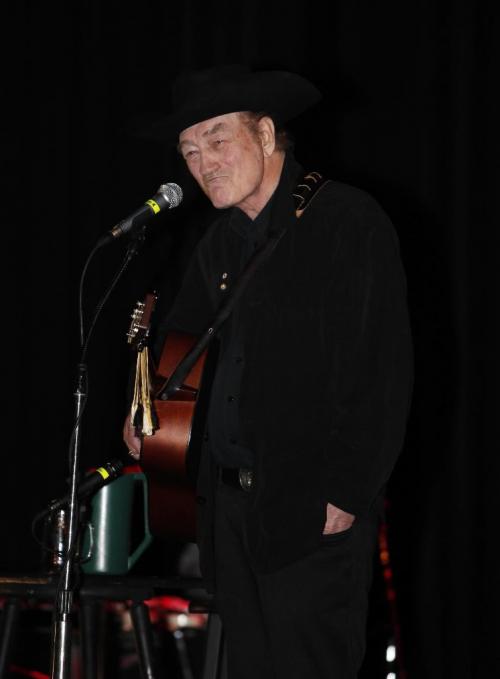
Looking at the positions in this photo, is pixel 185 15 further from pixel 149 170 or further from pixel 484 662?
pixel 484 662

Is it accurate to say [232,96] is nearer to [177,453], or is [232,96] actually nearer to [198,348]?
[198,348]

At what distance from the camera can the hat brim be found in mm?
2066

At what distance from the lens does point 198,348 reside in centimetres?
222

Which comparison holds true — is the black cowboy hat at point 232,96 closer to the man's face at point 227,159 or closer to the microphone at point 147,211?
the man's face at point 227,159

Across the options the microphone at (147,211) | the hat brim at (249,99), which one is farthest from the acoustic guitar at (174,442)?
the hat brim at (249,99)

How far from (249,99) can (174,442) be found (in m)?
0.74

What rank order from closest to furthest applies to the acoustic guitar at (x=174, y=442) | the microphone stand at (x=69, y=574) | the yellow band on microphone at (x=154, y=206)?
the microphone stand at (x=69, y=574), the yellow band on microphone at (x=154, y=206), the acoustic guitar at (x=174, y=442)

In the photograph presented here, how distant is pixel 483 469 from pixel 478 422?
0.16 metres

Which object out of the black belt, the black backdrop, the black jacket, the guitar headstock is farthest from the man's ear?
the black backdrop

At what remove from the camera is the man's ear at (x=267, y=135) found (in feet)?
6.99

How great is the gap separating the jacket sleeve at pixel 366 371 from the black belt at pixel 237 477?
178mm

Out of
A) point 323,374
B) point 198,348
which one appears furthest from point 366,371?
point 198,348

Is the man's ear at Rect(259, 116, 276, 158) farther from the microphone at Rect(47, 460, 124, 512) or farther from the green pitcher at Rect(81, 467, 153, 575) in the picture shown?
the green pitcher at Rect(81, 467, 153, 575)

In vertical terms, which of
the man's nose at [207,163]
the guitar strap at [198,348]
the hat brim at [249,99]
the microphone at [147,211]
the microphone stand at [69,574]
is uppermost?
the hat brim at [249,99]
